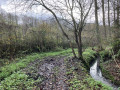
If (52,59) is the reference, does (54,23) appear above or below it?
above

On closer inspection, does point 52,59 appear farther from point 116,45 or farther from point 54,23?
point 116,45

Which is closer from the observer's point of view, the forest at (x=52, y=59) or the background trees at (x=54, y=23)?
the forest at (x=52, y=59)

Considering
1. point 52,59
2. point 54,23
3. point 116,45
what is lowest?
point 52,59

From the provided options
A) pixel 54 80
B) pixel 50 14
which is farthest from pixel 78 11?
pixel 54 80

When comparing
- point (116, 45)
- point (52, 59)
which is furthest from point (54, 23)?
point (116, 45)

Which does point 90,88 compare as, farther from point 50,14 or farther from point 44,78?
point 50,14

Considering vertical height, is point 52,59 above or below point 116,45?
below

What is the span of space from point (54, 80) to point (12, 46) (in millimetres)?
6679

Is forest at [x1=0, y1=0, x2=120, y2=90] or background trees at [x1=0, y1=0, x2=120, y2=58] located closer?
forest at [x1=0, y1=0, x2=120, y2=90]

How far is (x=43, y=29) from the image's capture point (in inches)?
549

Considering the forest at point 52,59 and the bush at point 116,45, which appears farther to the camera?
the bush at point 116,45

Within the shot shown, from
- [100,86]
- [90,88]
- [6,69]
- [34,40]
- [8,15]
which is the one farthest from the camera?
[34,40]

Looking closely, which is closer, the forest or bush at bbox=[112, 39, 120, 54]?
the forest

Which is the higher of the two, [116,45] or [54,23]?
[54,23]
